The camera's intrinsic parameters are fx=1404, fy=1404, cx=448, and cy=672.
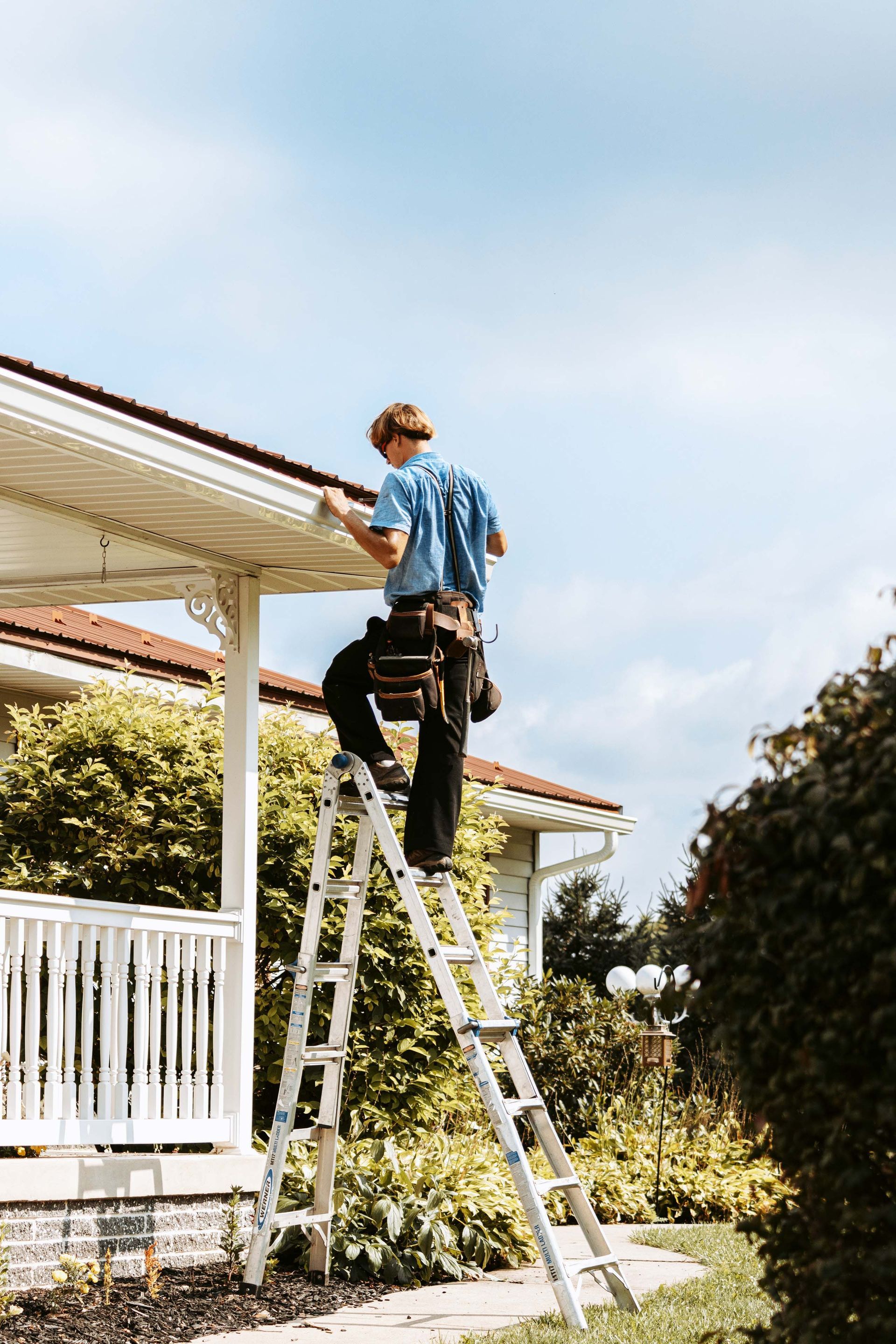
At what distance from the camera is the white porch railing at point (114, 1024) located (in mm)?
5711

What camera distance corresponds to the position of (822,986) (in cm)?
255

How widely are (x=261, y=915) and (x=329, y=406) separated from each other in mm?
9246

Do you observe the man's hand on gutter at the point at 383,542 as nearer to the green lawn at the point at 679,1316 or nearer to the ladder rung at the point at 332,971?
the ladder rung at the point at 332,971

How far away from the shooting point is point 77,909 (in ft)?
19.6

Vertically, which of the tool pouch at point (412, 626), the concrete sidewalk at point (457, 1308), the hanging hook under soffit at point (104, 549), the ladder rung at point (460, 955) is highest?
the hanging hook under soffit at point (104, 549)

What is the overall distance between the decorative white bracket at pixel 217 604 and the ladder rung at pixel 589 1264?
3.22 m

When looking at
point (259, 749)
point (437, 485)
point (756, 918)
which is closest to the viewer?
point (756, 918)

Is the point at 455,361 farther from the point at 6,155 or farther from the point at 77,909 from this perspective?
the point at 77,909

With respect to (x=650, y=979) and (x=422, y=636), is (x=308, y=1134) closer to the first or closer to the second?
(x=422, y=636)

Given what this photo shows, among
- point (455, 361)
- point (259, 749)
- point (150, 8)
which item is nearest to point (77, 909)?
point (259, 749)

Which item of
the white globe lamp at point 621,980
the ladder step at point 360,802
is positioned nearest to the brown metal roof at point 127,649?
the white globe lamp at point 621,980

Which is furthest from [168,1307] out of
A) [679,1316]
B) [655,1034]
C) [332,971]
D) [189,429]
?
[655,1034]

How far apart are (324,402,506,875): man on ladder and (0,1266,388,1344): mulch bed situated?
68.7 inches

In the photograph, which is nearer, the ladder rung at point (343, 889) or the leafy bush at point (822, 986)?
the leafy bush at point (822, 986)
